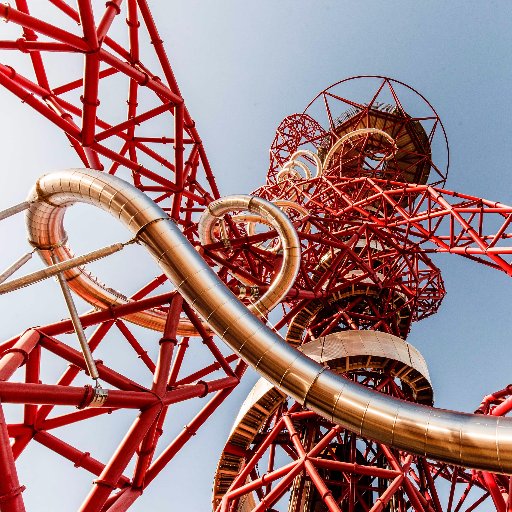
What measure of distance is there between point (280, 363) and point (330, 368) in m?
7.19

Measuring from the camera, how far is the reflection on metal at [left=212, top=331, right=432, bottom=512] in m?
13.1

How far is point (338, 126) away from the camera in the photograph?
27.9 meters

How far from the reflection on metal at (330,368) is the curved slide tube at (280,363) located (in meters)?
6.91

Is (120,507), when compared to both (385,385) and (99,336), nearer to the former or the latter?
(99,336)

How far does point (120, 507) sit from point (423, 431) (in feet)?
15.6

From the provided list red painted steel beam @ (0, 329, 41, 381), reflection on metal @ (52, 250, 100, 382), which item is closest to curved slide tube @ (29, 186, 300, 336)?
red painted steel beam @ (0, 329, 41, 381)

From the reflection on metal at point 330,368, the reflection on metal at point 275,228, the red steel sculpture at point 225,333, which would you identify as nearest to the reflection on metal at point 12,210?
the red steel sculpture at point 225,333

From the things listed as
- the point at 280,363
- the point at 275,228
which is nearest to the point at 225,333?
the point at 280,363

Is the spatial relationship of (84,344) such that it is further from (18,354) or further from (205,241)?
(205,241)

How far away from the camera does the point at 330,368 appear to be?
12844 millimetres

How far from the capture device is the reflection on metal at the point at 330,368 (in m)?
13.1

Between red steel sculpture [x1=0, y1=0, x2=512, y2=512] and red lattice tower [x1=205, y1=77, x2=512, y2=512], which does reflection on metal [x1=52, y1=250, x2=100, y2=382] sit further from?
red lattice tower [x1=205, y1=77, x2=512, y2=512]

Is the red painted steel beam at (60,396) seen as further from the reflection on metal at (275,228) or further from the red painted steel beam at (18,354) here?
the reflection on metal at (275,228)

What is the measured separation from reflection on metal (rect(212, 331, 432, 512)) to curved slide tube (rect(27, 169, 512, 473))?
6.91 m
